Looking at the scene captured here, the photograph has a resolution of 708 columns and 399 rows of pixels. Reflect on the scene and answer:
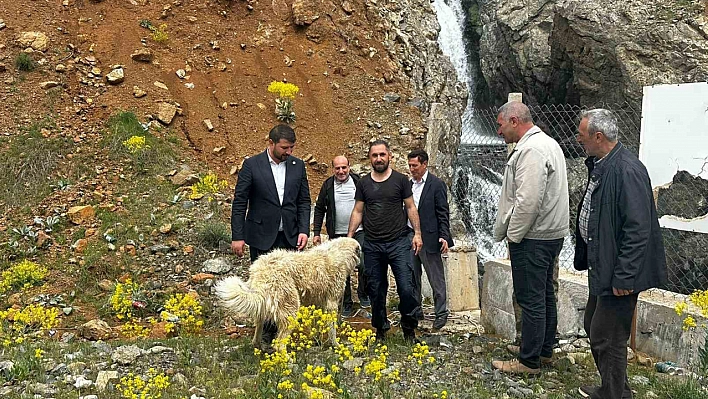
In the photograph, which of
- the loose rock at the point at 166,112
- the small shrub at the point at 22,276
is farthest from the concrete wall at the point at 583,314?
the loose rock at the point at 166,112

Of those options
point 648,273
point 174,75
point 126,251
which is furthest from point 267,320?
point 174,75

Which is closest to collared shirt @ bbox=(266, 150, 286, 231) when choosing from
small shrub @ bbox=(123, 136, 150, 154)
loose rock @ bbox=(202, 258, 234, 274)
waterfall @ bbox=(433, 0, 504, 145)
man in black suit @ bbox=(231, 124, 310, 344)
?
man in black suit @ bbox=(231, 124, 310, 344)

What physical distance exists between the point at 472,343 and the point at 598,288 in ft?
6.90

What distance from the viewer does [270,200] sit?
602 cm

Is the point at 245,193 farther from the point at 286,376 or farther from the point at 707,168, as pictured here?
the point at 707,168

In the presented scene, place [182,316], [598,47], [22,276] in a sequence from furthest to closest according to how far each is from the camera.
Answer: [598,47], [22,276], [182,316]

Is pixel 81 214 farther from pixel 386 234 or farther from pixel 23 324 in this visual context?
pixel 386 234

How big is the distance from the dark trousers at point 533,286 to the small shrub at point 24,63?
1077cm

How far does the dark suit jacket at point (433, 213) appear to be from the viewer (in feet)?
23.0

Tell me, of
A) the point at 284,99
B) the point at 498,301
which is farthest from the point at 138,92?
the point at 498,301

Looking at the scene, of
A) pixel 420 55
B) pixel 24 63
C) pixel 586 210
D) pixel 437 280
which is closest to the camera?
pixel 586 210

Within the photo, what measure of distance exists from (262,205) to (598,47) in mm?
12017

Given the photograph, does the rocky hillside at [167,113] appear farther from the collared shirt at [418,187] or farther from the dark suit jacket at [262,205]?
the dark suit jacket at [262,205]

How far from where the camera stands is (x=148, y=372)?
4691 millimetres
